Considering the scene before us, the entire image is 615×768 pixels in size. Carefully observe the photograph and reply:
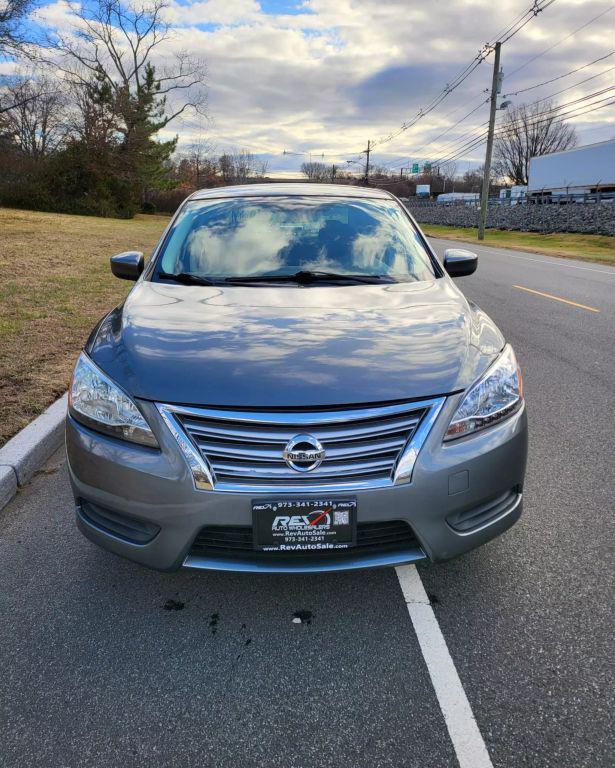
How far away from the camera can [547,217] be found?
35.6 metres

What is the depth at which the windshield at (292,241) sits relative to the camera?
345 centimetres

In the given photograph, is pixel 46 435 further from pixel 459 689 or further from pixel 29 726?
pixel 459 689

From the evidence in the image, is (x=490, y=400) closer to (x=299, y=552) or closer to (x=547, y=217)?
(x=299, y=552)

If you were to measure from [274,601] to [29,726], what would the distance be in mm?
968

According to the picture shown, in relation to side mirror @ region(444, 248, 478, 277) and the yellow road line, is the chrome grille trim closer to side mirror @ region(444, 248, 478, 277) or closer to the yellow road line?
side mirror @ region(444, 248, 478, 277)

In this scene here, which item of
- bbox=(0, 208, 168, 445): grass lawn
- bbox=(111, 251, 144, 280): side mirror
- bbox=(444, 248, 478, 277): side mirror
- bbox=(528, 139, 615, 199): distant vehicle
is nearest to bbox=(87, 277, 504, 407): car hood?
bbox=(111, 251, 144, 280): side mirror

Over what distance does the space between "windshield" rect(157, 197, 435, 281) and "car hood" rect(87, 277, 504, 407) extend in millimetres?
266

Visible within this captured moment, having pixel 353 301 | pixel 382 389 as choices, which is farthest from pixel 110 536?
pixel 353 301

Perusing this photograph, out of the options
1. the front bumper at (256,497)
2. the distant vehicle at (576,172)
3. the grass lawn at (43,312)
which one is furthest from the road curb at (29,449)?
the distant vehicle at (576,172)

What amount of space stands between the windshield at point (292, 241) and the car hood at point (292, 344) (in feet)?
0.87

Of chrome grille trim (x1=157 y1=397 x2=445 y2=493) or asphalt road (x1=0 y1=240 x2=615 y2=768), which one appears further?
chrome grille trim (x1=157 y1=397 x2=445 y2=493)

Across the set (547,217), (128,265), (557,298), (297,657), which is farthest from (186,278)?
(547,217)

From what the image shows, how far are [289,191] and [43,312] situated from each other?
4.75 m

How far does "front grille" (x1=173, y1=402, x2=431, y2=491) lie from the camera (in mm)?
2047
